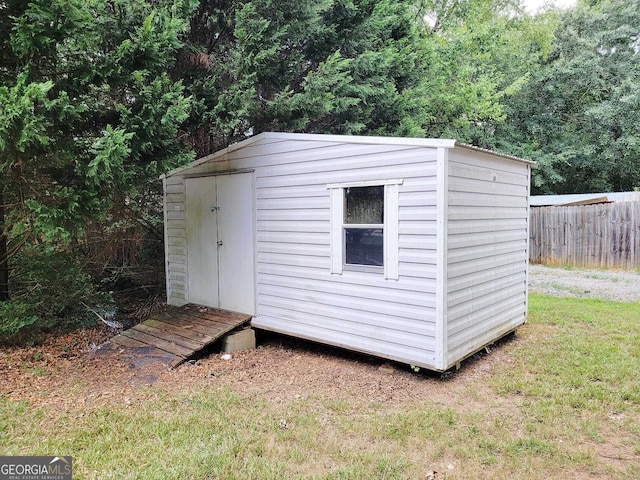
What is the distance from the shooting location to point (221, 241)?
598 cm

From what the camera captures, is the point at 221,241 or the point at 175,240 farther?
the point at 175,240

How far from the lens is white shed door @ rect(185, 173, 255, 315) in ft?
18.7

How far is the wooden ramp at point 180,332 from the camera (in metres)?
4.93

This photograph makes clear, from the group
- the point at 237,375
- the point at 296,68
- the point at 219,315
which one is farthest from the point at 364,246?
the point at 296,68

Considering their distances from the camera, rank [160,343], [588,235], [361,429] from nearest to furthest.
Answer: [361,429] < [160,343] < [588,235]

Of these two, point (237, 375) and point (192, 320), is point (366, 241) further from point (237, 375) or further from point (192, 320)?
point (192, 320)

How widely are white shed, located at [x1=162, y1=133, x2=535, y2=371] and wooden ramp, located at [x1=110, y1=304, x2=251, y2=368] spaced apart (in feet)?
0.86

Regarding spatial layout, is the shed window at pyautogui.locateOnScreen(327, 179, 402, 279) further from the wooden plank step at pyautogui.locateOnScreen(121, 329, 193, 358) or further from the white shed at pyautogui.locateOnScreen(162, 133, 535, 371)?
the wooden plank step at pyautogui.locateOnScreen(121, 329, 193, 358)

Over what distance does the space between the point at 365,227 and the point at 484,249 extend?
1417mm

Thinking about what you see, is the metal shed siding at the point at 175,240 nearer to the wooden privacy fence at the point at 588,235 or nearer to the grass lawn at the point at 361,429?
the grass lawn at the point at 361,429

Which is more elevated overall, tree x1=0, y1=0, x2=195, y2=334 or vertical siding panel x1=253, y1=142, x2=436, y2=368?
tree x1=0, y1=0, x2=195, y2=334

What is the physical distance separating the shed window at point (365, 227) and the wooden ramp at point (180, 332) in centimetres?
167

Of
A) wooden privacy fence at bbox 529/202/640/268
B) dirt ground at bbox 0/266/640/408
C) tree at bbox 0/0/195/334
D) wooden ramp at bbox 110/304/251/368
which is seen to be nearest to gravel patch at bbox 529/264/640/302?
wooden privacy fence at bbox 529/202/640/268

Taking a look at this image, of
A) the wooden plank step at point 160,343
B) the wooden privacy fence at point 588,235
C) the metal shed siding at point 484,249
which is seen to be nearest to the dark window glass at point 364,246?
the metal shed siding at point 484,249
